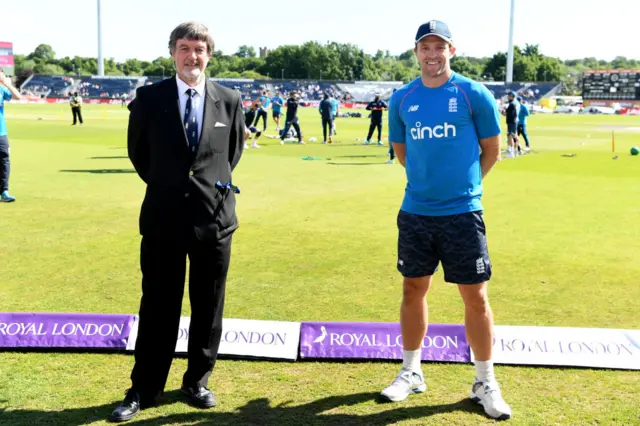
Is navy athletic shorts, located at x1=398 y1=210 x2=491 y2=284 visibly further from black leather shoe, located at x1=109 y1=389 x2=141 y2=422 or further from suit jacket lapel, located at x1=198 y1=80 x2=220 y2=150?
black leather shoe, located at x1=109 y1=389 x2=141 y2=422

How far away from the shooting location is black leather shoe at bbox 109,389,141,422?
3693mm

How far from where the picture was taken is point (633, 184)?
47.1 feet

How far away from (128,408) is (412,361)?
5.80 feet

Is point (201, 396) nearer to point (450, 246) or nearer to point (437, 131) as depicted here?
point (450, 246)

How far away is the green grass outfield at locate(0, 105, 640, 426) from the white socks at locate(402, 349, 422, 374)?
6.5 inches

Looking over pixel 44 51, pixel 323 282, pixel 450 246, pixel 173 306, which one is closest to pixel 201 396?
pixel 173 306

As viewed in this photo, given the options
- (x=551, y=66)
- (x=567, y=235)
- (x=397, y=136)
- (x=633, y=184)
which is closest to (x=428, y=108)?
(x=397, y=136)

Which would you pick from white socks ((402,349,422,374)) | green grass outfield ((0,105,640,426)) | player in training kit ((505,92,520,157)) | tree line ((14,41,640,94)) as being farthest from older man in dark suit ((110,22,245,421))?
tree line ((14,41,640,94))

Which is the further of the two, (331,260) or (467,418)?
(331,260)

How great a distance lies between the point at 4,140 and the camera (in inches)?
419

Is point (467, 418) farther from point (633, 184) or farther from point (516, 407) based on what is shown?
point (633, 184)

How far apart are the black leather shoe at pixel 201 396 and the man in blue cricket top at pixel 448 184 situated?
41.8 inches

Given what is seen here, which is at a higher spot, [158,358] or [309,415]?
[158,358]

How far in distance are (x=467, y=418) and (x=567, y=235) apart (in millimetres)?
5808
